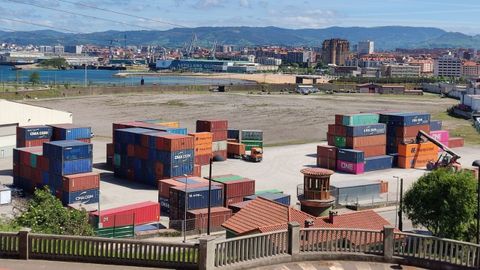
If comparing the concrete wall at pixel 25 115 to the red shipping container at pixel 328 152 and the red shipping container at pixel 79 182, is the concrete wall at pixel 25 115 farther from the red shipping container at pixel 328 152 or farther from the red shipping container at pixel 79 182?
the red shipping container at pixel 328 152

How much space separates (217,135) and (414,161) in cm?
1844

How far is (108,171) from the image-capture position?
176 ft

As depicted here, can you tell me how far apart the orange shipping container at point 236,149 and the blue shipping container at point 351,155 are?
9718mm

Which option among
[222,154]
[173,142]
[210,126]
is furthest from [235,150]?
[173,142]

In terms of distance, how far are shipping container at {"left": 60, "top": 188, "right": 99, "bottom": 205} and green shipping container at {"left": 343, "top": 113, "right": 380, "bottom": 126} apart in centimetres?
2715

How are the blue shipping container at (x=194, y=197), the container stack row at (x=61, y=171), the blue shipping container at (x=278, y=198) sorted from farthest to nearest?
the container stack row at (x=61, y=171) → the blue shipping container at (x=278, y=198) → the blue shipping container at (x=194, y=197)

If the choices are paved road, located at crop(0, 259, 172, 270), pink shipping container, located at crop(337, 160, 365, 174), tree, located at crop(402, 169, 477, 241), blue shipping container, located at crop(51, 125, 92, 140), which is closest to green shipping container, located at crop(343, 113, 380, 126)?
pink shipping container, located at crop(337, 160, 365, 174)

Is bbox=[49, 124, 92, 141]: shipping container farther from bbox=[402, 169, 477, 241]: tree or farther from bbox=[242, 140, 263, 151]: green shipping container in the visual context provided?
bbox=[402, 169, 477, 241]: tree

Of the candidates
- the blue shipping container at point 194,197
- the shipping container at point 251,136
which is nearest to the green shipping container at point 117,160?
the blue shipping container at point 194,197

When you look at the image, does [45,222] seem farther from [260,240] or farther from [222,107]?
[222,107]

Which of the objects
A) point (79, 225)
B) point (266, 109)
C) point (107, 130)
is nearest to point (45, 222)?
point (79, 225)

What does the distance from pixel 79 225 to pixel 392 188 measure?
32.1m

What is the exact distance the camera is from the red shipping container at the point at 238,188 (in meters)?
39.4

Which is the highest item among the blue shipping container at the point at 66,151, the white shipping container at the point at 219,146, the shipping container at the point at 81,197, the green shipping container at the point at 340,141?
the blue shipping container at the point at 66,151
